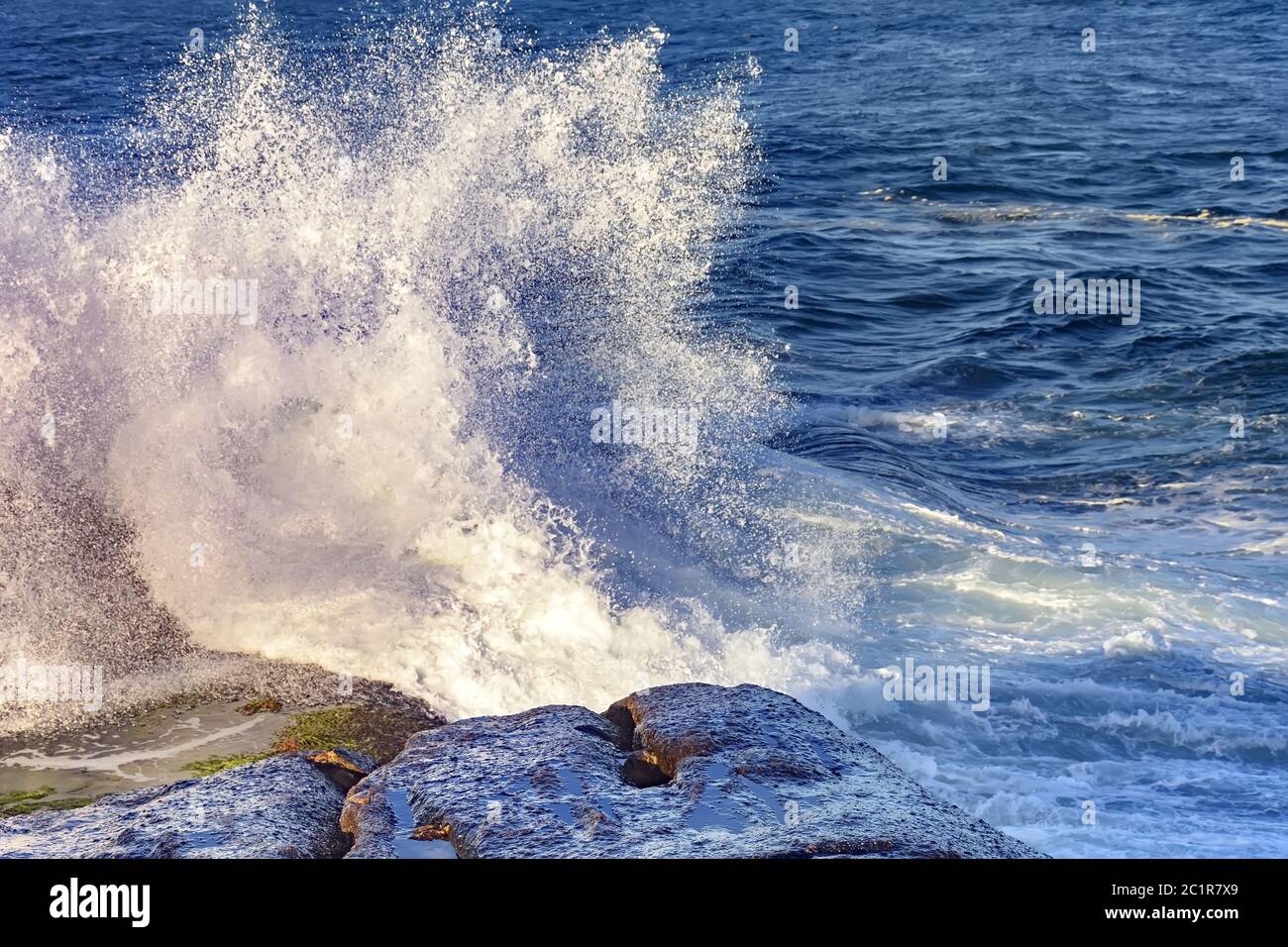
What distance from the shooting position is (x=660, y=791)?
414 cm

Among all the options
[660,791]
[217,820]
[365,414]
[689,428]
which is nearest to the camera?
[217,820]

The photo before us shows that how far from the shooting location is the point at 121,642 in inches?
257

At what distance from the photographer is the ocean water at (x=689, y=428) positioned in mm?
6492

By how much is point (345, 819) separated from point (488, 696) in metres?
2.11

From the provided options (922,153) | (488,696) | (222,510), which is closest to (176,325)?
(222,510)

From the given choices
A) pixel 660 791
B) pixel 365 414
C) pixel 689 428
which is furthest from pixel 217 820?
pixel 689 428

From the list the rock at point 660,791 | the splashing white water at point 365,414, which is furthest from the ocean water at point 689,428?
the rock at point 660,791

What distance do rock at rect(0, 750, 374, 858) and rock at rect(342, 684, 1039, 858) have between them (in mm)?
132

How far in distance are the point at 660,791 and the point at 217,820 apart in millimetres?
1313

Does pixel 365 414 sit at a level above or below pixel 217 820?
above

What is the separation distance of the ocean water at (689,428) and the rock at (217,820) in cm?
179

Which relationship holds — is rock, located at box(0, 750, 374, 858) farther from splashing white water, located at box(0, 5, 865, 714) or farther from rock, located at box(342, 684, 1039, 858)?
splashing white water, located at box(0, 5, 865, 714)

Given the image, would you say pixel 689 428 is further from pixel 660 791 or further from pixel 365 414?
pixel 660 791
